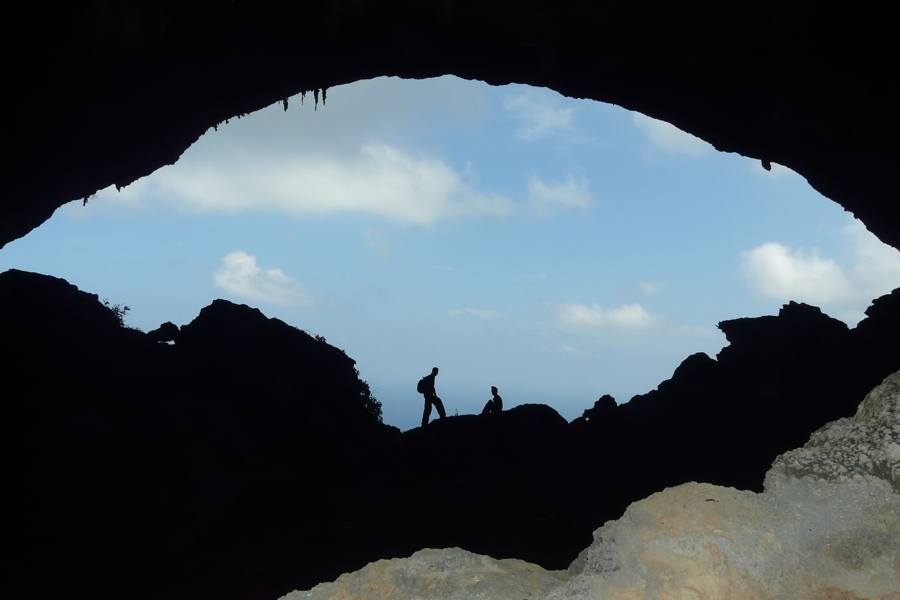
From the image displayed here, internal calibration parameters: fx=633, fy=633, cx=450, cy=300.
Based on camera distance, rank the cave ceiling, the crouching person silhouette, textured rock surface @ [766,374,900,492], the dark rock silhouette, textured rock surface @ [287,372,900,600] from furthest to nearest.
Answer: the crouching person silhouette → the dark rock silhouette → the cave ceiling → textured rock surface @ [766,374,900,492] → textured rock surface @ [287,372,900,600]

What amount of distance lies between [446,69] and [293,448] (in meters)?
12.7

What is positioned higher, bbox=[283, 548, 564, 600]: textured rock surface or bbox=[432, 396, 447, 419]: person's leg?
bbox=[432, 396, 447, 419]: person's leg

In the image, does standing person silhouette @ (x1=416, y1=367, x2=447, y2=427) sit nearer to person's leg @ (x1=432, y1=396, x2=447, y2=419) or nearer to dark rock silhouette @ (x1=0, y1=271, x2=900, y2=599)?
person's leg @ (x1=432, y1=396, x2=447, y2=419)

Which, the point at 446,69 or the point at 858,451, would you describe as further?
the point at 446,69

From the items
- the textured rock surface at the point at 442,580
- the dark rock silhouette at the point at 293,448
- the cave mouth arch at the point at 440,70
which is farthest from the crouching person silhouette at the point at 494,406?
the textured rock surface at the point at 442,580

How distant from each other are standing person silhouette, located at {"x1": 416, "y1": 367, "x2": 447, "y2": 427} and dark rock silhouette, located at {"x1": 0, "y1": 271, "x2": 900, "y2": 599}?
1323mm

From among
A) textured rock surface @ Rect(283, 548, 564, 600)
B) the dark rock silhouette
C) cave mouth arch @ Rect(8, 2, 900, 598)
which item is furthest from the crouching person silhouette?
textured rock surface @ Rect(283, 548, 564, 600)

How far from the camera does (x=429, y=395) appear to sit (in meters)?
22.1

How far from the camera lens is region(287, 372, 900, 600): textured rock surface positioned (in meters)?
2.91

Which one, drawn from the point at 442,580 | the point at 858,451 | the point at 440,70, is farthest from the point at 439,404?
the point at 858,451

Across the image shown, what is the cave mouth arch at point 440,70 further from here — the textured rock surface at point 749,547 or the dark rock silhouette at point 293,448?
the textured rock surface at point 749,547

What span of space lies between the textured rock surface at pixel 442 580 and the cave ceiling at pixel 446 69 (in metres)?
6.70

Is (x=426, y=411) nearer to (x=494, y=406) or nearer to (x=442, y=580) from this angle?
(x=494, y=406)

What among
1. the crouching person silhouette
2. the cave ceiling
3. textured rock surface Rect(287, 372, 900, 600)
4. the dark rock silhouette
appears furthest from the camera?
the crouching person silhouette
